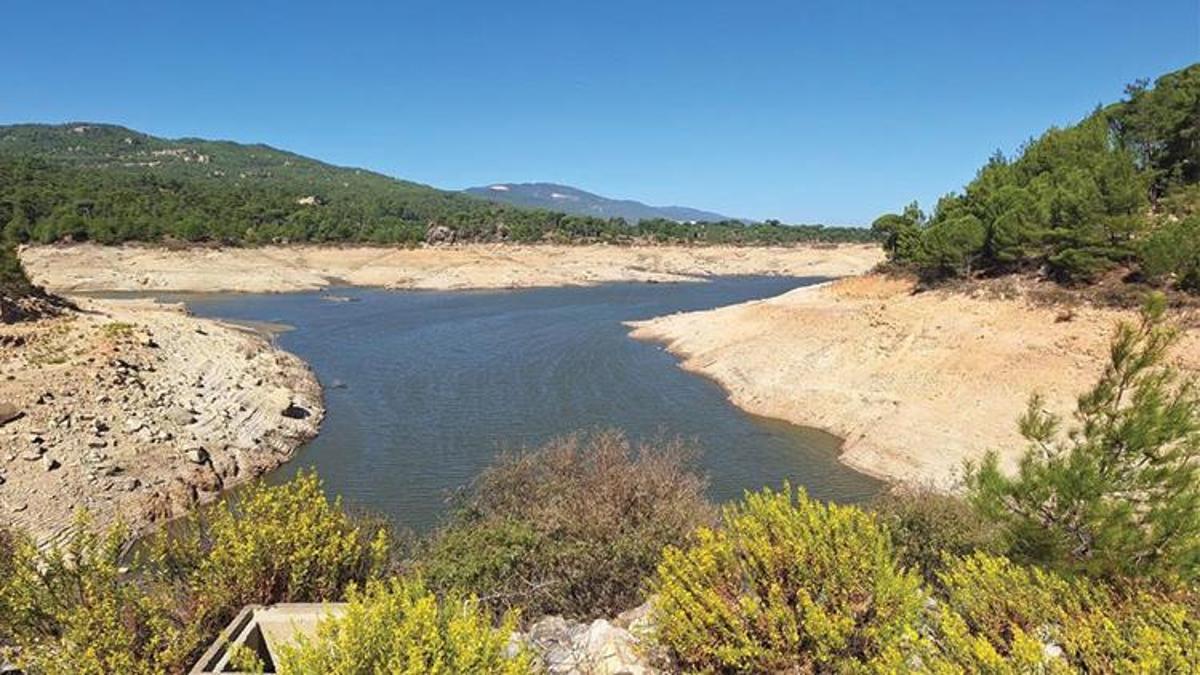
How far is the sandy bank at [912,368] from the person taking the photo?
83.7ft

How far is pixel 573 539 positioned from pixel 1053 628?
27.4ft

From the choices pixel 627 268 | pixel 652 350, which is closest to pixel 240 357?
pixel 652 350

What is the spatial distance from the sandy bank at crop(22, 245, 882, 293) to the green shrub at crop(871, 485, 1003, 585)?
250 ft

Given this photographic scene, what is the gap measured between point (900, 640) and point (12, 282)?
41.8 m

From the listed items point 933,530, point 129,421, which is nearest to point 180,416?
point 129,421

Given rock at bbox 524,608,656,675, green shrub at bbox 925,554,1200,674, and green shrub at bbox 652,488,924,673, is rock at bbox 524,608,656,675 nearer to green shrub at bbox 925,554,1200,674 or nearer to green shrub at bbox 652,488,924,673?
green shrub at bbox 652,488,924,673

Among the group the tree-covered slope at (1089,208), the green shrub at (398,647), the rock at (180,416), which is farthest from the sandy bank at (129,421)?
the tree-covered slope at (1089,208)

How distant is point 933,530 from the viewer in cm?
1373

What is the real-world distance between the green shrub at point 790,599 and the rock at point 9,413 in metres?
22.6

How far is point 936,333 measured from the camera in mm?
33125

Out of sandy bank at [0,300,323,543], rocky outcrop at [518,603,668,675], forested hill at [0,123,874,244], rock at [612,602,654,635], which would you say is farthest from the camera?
forested hill at [0,123,874,244]

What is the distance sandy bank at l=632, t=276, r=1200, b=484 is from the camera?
2552 centimetres

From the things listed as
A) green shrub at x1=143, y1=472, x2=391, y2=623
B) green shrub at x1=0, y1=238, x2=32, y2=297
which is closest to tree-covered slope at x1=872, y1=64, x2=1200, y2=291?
green shrub at x1=143, y1=472, x2=391, y2=623

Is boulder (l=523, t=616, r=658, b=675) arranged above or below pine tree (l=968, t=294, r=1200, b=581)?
below
